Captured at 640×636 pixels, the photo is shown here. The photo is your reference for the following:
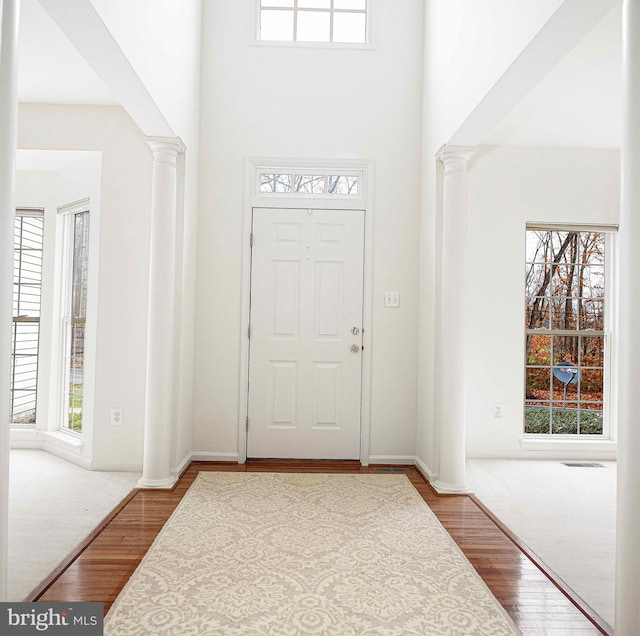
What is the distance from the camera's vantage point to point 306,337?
439cm

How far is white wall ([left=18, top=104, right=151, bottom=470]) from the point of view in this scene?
402 cm

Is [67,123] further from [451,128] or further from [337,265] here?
[451,128]

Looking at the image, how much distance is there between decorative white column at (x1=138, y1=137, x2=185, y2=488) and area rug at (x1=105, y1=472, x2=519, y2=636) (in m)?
0.45

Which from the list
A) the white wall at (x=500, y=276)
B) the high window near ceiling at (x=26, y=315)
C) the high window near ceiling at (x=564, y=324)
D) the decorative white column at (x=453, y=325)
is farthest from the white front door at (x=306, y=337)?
the high window near ceiling at (x=26, y=315)

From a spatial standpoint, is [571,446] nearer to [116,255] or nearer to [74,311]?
[116,255]

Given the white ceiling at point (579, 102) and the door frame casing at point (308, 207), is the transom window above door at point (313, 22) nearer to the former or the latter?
the door frame casing at point (308, 207)

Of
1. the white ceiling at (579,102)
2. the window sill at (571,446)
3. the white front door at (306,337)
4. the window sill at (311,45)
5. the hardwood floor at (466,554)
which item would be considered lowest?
the hardwood floor at (466,554)

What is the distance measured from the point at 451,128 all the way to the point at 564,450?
9.60ft

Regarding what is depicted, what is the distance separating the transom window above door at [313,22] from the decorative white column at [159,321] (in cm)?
156

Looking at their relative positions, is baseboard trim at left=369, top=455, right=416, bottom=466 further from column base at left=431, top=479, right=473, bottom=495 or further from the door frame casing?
column base at left=431, top=479, right=473, bottom=495

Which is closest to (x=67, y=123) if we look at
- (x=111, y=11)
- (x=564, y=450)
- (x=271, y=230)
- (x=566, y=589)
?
(x=271, y=230)

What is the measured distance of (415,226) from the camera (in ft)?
14.4

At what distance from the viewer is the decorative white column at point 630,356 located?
1.69 meters

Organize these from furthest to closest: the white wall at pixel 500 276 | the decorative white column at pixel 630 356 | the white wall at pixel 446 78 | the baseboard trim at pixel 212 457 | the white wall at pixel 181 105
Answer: the white wall at pixel 500 276
the baseboard trim at pixel 212 457
the white wall at pixel 181 105
the white wall at pixel 446 78
the decorative white column at pixel 630 356
